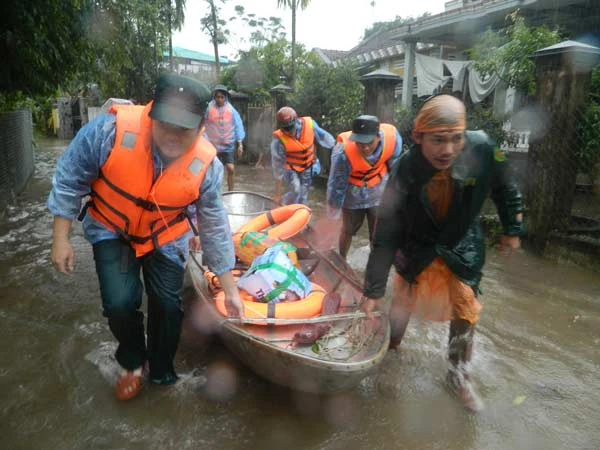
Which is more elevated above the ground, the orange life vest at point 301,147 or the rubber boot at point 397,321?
the orange life vest at point 301,147

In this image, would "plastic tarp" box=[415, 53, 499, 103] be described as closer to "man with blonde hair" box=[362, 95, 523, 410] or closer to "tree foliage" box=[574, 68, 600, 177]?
"tree foliage" box=[574, 68, 600, 177]

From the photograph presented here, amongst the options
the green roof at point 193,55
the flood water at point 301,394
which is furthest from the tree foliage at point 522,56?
the green roof at point 193,55

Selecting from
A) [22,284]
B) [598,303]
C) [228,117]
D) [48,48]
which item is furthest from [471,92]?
[22,284]

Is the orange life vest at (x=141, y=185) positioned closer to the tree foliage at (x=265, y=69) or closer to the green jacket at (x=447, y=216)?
the green jacket at (x=447, y=216)

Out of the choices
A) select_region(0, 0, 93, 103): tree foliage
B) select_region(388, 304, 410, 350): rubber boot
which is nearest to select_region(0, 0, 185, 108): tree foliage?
select_region(0, 0, 93, 103): tree foliage

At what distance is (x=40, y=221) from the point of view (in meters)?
7.40

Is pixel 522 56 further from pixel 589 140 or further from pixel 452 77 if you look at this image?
pixel 452 77

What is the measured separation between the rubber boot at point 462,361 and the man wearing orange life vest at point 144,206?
140 centimetres

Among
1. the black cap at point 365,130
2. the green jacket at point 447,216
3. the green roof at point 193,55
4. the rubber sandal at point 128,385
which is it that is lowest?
the rubber sandal at point 128,385

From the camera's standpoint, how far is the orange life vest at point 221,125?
28.8ft

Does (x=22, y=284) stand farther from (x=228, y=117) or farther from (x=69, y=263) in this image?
(x=228, y=117)

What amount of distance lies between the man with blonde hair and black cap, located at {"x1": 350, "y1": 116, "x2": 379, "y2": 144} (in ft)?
5.77

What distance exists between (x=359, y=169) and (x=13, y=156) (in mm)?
6806

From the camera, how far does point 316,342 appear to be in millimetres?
3082
